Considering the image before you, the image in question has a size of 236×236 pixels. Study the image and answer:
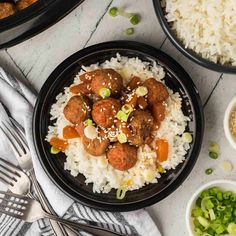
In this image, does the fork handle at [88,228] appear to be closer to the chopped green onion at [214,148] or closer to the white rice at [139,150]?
the white rice at [139,150]

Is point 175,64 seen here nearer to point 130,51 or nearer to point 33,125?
point 130,51

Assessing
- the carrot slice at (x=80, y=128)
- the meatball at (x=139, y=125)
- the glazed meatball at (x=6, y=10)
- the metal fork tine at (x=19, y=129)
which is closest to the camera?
the glazed meatball at (x=6, y=10)

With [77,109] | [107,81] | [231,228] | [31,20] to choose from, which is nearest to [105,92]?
[107,81]

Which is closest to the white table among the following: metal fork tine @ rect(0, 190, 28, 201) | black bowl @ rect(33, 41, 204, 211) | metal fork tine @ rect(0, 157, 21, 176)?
black bowl @ rect(33, 41, 204, 211)

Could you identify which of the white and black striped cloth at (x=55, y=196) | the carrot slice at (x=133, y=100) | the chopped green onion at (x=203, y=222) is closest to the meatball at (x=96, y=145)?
the carrot slice at (x=133, y=100)

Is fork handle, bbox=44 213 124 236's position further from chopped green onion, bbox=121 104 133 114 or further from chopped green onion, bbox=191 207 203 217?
chopped green onion, bbox=121 104 133 114

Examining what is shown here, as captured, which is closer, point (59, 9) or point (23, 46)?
point (59, 9)

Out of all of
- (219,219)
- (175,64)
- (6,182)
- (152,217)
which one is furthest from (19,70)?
(219,219)
